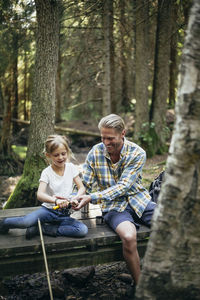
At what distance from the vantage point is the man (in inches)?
139

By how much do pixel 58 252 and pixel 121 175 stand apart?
1132mm

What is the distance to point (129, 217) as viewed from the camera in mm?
3586

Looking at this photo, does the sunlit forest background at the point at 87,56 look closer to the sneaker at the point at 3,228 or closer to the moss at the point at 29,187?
the moss at the point at 29,187

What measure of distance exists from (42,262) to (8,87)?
7.68 metres

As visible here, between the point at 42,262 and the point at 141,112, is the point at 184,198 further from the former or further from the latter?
the point at 141,112

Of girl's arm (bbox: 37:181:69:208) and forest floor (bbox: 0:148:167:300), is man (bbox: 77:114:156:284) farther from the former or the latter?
forest floor (bbox: 0:148:167:300)

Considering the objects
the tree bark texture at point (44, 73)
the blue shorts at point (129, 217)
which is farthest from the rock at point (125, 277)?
the tree bark texture at point (44, 73)

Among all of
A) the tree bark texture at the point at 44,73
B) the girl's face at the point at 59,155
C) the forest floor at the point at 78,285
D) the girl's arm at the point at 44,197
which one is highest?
the tree bark texture at the point at 44,73

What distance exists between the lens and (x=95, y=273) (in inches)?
176

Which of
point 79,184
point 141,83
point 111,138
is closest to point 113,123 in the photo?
point 111,138

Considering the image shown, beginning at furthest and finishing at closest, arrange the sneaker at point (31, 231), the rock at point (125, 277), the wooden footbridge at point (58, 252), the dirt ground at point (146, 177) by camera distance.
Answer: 1. the dirt ground at point (146, 177)
2. the rock at point (125, 277)
3. the sneaker at point (31, 231)
4. the wooden footbridge at point (58, 252)

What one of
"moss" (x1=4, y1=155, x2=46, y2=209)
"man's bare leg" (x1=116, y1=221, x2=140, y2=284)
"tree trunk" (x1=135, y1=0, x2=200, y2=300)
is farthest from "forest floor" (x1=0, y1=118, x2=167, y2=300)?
"moss" (x1=4, y1=155, x2=46, y2=209)

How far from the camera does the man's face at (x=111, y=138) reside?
139 inches

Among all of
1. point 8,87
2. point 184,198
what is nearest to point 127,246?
point 184,198
